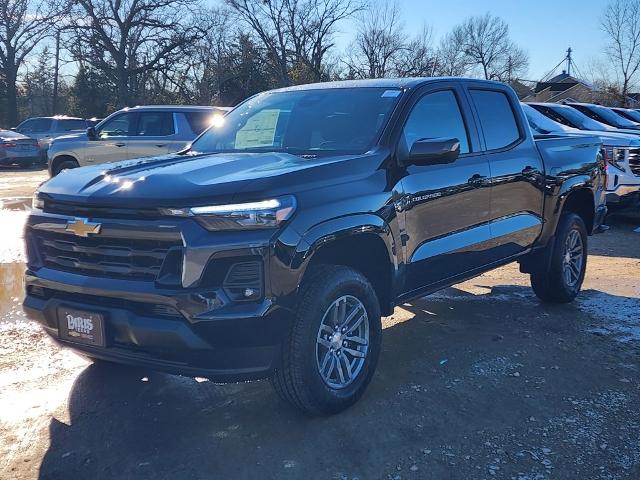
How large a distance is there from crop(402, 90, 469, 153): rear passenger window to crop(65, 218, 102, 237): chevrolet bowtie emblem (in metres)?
1.95

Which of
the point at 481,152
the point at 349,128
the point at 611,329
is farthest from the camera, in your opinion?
the point at 611,329

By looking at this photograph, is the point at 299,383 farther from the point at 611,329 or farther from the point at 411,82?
the point at 611,329

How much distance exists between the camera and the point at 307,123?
181 inches

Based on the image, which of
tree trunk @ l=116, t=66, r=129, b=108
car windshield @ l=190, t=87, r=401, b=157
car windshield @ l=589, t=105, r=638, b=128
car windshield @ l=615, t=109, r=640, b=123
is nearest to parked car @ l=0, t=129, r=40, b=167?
tree trunk @ l=116, t=66, r=129, b=108

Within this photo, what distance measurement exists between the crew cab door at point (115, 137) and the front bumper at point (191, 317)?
369 inches

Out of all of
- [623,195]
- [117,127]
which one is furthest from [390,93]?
[117,127]

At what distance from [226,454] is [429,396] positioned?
136 centimetres

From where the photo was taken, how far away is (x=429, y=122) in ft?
14.9

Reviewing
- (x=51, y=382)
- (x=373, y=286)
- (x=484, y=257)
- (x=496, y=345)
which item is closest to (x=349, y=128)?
(x=373, y=286)

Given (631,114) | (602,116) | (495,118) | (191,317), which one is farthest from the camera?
(631,114)

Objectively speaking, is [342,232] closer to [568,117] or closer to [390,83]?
[390,83]

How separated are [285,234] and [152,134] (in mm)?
9489

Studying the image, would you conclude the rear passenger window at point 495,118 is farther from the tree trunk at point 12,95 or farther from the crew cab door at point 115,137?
the tree trunk at point 12,95

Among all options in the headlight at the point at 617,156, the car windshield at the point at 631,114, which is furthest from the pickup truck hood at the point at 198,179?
the car windshield at the point at 631,114
